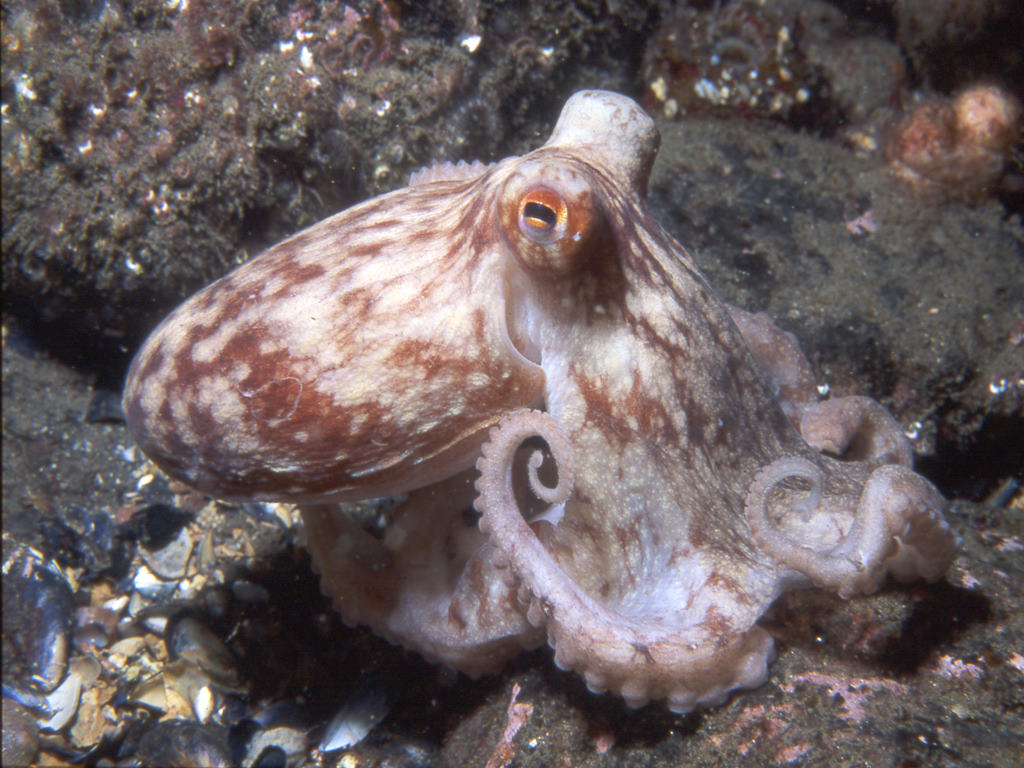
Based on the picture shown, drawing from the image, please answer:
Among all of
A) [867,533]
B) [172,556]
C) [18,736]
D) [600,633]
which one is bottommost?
[18,736]

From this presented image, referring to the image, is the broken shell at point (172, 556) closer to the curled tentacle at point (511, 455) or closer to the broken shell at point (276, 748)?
the broken shell at point (276, 748)

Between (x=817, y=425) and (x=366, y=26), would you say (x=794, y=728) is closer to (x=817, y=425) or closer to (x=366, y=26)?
(x=817, y=425)

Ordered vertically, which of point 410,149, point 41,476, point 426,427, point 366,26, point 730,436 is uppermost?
point 366,26

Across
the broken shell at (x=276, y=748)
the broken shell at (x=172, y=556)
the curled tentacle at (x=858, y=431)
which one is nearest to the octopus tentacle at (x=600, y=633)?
the curled tentacle at (x=858, y=431)

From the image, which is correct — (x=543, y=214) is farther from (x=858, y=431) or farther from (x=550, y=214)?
(x=858, y=431)

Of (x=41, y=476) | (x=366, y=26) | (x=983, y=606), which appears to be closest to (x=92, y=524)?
(x=41, y=476)

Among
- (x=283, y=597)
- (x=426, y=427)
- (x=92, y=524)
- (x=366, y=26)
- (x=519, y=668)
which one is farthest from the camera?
(x=92, y=524)

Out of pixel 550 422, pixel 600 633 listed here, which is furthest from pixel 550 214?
pixel 600 633

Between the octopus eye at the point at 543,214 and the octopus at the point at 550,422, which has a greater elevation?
the octopus eye at the point at 543,214
